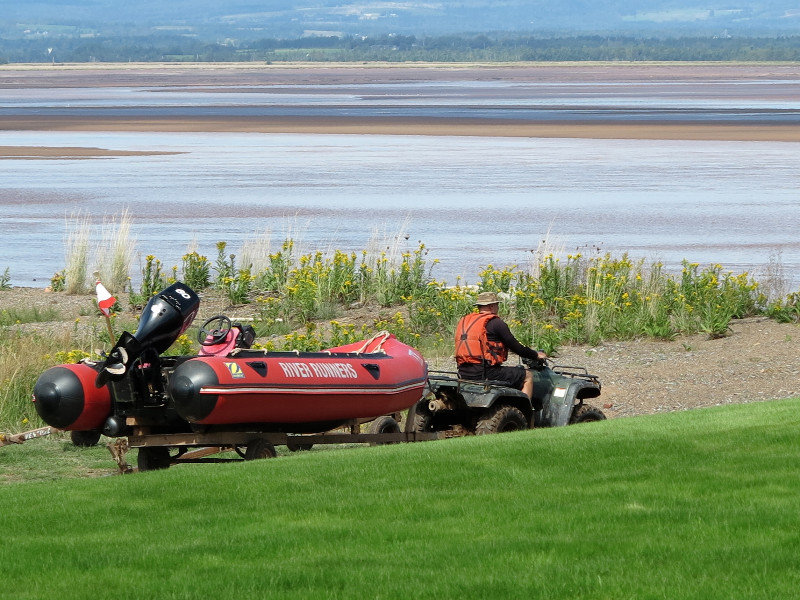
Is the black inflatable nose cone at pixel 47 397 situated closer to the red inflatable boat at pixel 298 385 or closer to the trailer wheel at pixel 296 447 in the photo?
the red inflatable boat at pixel 298 385

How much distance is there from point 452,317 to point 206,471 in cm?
834

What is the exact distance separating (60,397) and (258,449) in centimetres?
153

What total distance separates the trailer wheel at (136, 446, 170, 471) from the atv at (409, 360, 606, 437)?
2.01 m

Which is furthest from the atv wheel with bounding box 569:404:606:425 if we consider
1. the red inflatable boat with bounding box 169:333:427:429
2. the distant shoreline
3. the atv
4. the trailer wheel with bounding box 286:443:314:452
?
the distant shoreline

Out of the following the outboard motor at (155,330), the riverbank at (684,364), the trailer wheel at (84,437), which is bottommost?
the riverbank at (684,364)

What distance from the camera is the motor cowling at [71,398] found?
10.1m

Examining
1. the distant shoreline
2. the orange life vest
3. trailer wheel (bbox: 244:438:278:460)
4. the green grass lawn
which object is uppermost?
the distant shoreline

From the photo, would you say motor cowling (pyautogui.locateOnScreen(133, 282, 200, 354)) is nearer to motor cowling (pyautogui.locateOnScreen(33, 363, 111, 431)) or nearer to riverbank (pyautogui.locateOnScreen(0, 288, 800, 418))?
motor cowling (pyautogui.locateOnScreen(33, 363, 111, 431))

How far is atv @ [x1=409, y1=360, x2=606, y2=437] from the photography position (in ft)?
37.6

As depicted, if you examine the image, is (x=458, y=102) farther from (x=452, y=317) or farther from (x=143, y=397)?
(x=143, y=397)

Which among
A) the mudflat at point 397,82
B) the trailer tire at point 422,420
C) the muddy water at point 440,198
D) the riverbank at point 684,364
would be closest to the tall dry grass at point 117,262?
the muddy water at point 440,198

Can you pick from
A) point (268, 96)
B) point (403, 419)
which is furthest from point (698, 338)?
point (268, 96)

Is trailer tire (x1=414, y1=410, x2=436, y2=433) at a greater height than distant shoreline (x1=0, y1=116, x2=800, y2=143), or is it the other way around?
distant shoreline (x1=0, y1=116, x2=800, y2=143)

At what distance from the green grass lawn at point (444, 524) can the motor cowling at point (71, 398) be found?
2.02ft
